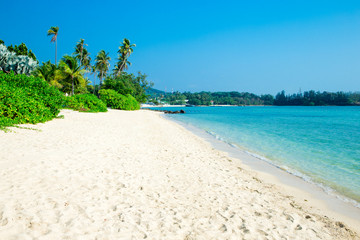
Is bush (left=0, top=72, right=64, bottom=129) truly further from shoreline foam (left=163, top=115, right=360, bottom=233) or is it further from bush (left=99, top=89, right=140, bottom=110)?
bush (left=99, top=89, right=140, bottom=110)

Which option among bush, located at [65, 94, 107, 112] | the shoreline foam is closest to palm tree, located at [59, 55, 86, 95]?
bush, located at [65, 94, 107, 112]

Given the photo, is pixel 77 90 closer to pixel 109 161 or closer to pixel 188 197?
pixel 109 161

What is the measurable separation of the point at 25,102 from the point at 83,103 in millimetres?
12905

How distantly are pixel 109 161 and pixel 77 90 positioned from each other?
37.9 m

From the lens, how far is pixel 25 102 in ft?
34.8

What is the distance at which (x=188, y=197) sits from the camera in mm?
4617

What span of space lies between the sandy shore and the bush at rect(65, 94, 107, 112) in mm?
16234

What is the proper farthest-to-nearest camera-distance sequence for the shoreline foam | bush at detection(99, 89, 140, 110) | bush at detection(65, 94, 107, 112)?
bush at detection(99, 89, 140, 110), bush at detection(65, 94, 107, 112), the shoreline foam

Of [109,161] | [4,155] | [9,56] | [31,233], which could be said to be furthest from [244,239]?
[9,56]

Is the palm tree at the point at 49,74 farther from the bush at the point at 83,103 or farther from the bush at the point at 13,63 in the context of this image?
the bush at the point at 83,103

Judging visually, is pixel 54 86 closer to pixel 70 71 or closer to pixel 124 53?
pixel 70 71

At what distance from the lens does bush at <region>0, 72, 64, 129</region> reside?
973cm

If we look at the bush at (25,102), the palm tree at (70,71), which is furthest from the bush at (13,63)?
the bush at (25,102)

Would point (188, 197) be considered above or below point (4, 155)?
below
